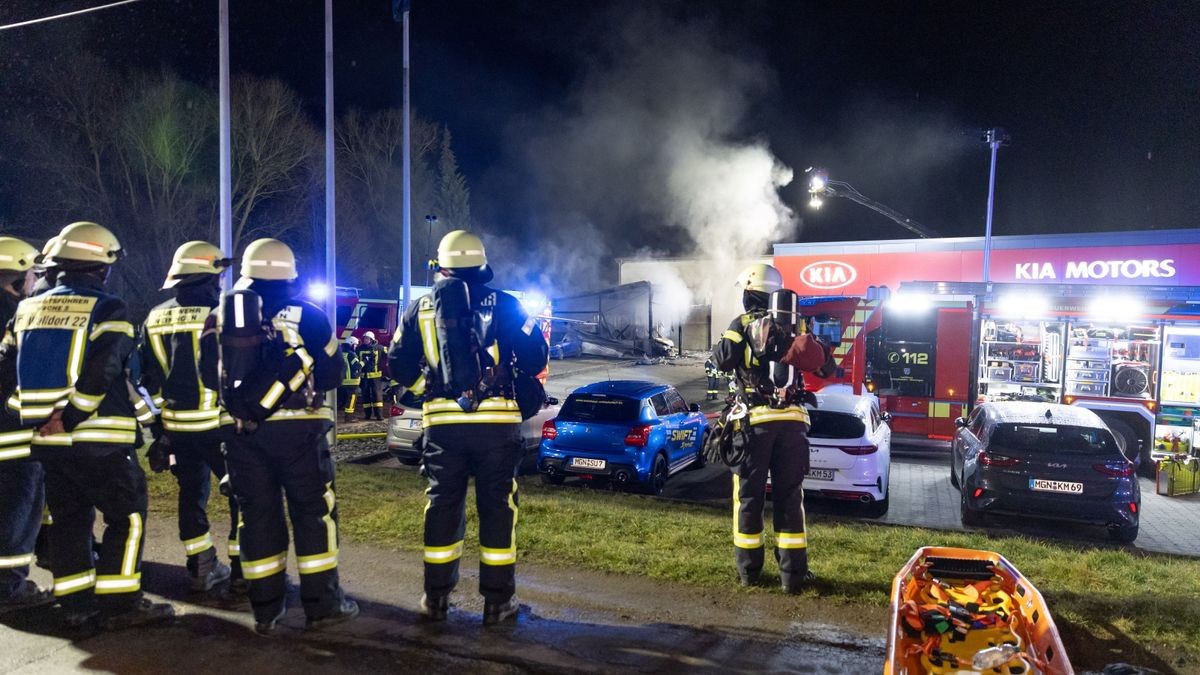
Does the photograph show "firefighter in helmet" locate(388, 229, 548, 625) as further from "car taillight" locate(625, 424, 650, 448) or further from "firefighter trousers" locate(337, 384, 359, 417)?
"firefighter trousers" locate(337, 384, 359, 417)

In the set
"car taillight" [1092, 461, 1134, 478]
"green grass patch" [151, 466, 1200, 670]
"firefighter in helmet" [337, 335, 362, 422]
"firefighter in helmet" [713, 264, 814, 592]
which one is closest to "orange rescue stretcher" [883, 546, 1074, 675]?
"green grass patch" [151, 466, 1200, 670]

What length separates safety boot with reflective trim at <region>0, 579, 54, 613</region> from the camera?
4.70 m

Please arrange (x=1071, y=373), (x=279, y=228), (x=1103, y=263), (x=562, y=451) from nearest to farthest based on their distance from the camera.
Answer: (x=562, y=451)
(x=1071, y=373)
(x=1103, y=263)
(x=279, y=228)

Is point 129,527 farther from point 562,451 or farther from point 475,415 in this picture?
point 562,451

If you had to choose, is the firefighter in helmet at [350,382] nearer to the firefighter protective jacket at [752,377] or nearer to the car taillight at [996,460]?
the firefighter protective jacket at [752,377]

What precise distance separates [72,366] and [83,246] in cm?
77

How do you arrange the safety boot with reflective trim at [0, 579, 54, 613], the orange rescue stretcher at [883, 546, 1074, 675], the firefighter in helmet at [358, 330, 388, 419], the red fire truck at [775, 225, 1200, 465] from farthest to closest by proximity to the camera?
the firefighter in helmet at [358, 330, 388, 419] → the red fire truck at [775, 225, 1200, 465] → the safety boot with reflective trim at [0, 579, 54, 613] → the orange rescue stretcher at [883, 546, 1074, 675]

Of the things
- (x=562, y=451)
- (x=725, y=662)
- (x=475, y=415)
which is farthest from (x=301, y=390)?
(x=562, y=451)

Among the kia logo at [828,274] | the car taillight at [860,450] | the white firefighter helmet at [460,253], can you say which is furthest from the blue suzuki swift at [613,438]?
the kia logo at [828,274]

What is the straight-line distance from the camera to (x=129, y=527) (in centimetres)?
446

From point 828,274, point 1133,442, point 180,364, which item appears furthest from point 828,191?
point 180,364

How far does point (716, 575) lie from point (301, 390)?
10.1 ft

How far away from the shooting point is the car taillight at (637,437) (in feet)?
31.0

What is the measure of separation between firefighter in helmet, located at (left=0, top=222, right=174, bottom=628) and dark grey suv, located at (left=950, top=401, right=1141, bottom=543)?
25.5 feet
